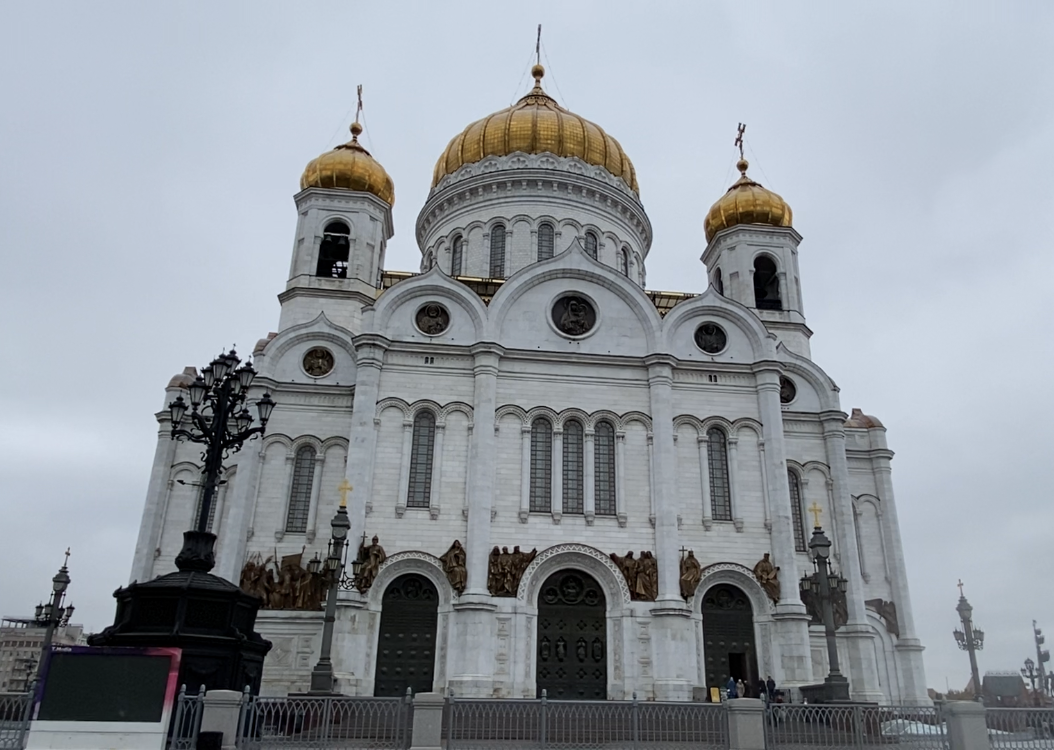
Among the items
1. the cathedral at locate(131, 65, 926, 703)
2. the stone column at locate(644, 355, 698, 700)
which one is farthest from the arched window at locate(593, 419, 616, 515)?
the stone column at locate(644, 355, 698, 700)

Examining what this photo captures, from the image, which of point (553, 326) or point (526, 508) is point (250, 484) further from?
point (553, 326)

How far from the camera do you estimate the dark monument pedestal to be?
1092 centimetres

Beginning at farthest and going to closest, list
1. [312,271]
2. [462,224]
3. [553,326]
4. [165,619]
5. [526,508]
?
[462,224] < [312,271] < [553,326] < [526,508] < [165,619]

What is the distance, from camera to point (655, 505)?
23438 mm

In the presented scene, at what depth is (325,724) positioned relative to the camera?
36.6 ft

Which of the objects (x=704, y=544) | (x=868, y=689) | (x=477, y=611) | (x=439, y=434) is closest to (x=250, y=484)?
(x=439, y=434)

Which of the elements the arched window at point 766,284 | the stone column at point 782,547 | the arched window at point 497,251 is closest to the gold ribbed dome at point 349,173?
the arched window at point 497,251

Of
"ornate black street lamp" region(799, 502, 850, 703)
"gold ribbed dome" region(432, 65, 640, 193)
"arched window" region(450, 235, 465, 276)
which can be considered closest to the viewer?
"ornate black street lamp" region(799, 502, 850, 703)

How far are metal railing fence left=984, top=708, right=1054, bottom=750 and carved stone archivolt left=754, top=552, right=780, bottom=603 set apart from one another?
1033 centimetres

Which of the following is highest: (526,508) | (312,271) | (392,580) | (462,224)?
(462,224)

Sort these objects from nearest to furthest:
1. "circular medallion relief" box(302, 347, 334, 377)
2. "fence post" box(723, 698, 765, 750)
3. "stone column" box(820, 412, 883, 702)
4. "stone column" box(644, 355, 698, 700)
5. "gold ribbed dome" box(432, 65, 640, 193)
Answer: "fence post" box(723, 698, 765, 750) < "stone column" box(644, 355, 698, 700) < "stone column" box(820, 412, 883, 702) < "circular medallion relief" box(302, 347, 334, 377) < "gold ribbed dome" box(432, 65, 640, 193)

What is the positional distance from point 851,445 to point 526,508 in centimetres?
1331

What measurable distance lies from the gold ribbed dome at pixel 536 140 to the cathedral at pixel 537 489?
5.35m

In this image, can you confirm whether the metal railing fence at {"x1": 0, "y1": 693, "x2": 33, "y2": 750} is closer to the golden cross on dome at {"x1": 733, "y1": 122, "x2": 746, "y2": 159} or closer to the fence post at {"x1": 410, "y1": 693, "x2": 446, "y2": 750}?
the fence post at {"x1": 410, "y1": 693, "x2": 446, "y2": 750}
